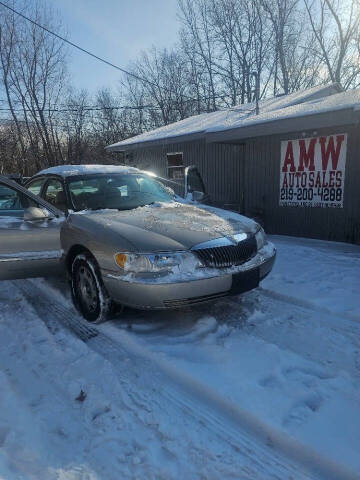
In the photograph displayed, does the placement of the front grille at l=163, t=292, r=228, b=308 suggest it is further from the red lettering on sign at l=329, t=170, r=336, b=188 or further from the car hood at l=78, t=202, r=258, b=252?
the red lettering on sign at l=329, t=170, r=336, b=188

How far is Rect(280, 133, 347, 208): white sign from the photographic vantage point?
791 centimetres

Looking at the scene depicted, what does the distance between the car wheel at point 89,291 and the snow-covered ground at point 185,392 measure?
0.48 ft

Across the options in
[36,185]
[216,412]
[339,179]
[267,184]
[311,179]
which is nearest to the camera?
[216,412]

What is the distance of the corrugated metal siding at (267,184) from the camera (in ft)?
25.5

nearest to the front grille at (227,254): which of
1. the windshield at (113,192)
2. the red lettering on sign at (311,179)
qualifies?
the windshield at (113,192)

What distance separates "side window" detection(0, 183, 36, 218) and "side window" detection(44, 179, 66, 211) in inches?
11.1

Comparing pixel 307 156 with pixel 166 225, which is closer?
pixel 166 225

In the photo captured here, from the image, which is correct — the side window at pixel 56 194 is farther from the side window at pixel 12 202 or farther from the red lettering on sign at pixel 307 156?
the red lettering on sign at pixel 307 156

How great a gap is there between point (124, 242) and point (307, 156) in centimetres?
656

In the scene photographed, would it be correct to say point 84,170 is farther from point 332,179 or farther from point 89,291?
point 332,179

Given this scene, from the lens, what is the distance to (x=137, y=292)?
124 inches

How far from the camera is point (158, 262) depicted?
10.3ft

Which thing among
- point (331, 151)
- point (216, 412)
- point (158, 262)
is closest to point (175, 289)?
point (158, 262)

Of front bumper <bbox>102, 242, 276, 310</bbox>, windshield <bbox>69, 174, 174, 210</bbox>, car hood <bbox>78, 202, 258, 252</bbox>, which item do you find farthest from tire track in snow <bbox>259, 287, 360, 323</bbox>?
windshield <bbox>69, 174, 174, 210</bbox>
